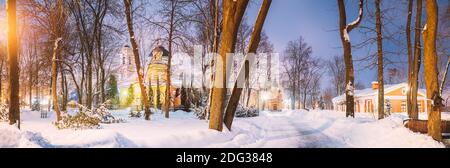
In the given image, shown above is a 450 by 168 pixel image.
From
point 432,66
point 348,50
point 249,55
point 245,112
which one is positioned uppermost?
point 348,50

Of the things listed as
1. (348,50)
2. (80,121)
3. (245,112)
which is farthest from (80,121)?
(245,112)

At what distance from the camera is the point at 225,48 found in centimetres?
1212

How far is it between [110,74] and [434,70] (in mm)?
46869

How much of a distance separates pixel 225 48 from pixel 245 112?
21.1 m

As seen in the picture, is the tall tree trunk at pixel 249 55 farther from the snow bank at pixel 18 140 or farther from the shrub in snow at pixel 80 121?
the snow bank at pixel 18 140

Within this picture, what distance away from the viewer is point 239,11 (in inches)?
472

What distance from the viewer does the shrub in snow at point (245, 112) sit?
32.1 m

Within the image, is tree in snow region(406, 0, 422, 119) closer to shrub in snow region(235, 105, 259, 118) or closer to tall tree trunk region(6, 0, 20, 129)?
shrub in snow region(235, 105, 259, 118)

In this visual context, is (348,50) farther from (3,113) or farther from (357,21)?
(3,113)

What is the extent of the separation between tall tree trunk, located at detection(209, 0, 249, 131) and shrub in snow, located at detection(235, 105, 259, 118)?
64.2 feet
